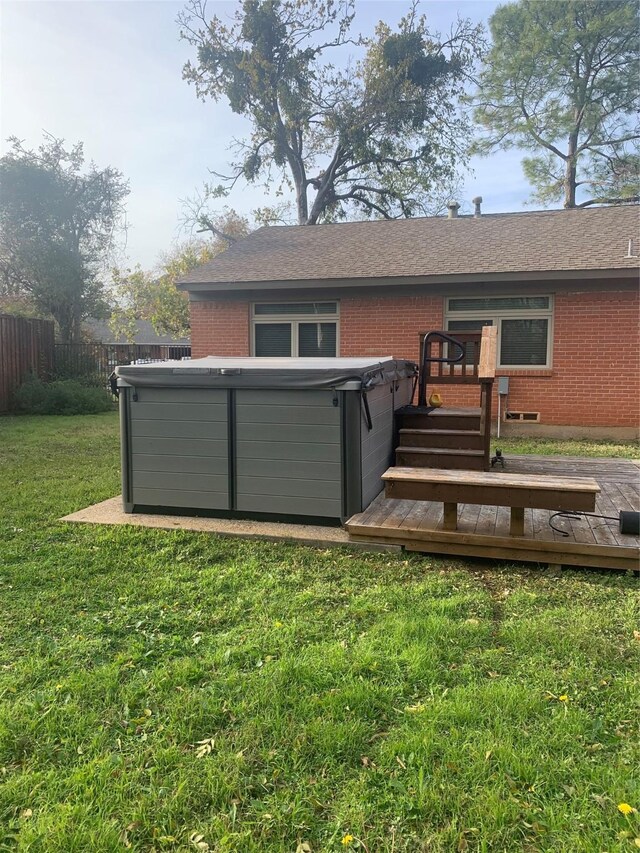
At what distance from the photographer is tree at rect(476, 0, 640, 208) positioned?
20.6m

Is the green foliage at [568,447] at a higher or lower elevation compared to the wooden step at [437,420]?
lower

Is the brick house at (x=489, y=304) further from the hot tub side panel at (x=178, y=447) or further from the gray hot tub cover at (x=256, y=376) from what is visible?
the hot tub side panel at (x=178, y=447)

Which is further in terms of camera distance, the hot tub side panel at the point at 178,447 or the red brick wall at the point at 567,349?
the red brick wall at the point at 567,349

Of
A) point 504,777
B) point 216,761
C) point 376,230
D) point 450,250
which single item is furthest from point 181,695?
point 376,230

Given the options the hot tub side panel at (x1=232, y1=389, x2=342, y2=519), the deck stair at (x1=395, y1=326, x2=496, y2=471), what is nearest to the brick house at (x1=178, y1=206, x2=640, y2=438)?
the deck stair at (x1=395, y1=326, x2=496, y2=471)

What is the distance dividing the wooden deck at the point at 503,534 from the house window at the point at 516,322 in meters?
4.83

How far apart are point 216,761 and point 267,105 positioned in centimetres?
2448

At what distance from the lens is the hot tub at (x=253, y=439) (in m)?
4.71

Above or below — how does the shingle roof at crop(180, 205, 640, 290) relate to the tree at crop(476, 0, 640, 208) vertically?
below

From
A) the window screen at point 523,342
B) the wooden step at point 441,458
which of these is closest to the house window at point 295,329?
the window screen at point 523,342

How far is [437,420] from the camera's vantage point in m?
6.09

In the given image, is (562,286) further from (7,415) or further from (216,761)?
(7,415)

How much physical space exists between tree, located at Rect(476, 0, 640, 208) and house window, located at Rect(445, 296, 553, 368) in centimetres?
1432

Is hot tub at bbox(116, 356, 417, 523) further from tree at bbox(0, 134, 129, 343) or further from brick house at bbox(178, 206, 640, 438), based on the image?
tree at bbox(0, 134, 129, 343)
